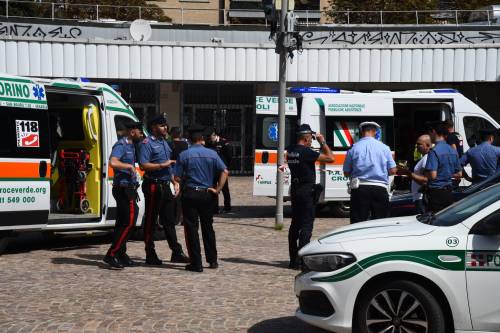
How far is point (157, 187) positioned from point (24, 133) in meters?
1.97

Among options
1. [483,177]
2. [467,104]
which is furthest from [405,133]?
[483,177]

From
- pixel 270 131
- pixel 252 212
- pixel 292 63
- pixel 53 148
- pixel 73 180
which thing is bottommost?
pixel 252 212

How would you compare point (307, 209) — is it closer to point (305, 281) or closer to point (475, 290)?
point (305, 281)

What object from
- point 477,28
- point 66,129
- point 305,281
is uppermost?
point 477,28

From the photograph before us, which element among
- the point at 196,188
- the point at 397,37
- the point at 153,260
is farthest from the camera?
the point at 397,37

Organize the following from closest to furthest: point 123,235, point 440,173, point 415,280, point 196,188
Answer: point 415,280 → point 440,173 → point 196,188 → point 123,235

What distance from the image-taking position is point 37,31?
26766mm

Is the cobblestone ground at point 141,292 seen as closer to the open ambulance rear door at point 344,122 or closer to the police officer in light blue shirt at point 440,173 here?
the police officer in light blue shirt at point 440,173

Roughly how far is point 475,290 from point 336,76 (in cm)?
2153

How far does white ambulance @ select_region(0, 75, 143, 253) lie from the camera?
34.5 feet

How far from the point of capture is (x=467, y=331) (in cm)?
577

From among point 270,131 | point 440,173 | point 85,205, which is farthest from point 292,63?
point 440,173

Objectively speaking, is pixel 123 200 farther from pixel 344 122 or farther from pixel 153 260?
pixel 344 122

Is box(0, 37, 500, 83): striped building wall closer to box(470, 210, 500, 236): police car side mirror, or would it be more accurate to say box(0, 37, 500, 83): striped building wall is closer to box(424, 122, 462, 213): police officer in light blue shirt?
box(424, 122, 462, 213): police officer in light blue shirt
